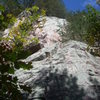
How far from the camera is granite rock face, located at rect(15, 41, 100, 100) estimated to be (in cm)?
382

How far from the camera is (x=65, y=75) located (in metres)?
4.45

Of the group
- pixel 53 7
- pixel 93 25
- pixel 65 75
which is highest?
pixel 53 7

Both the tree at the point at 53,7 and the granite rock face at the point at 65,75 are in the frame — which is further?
the tree at the point at 53,7

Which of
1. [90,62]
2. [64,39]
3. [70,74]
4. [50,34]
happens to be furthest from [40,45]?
[70,74]

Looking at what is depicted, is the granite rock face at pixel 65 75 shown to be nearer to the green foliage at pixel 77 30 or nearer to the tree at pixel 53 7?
the green foliage at pixel 77 30

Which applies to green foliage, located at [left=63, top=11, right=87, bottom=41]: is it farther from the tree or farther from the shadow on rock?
the tree

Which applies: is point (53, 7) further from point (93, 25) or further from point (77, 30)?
point (93, 25)

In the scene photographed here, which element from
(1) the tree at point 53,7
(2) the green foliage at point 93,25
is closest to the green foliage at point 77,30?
(2) the green foliage at point 93,25

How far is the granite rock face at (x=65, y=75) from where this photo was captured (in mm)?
3824

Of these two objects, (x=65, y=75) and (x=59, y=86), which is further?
(x=65, y=75)

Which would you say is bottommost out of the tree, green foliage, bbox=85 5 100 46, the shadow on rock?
the shadow on rock

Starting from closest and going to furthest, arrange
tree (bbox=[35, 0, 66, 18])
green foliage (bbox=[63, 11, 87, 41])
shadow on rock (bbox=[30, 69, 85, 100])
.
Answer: shadow on rock (bbox=[30, 69, 85, 100]), green foliage (bbox=[63, 11, 87, 41]), tree (bbox=[35, 0, 66, 18])

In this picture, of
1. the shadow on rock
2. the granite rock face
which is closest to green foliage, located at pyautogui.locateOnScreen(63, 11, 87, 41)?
the granite rock face

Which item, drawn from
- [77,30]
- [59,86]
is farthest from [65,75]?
[77,30]
